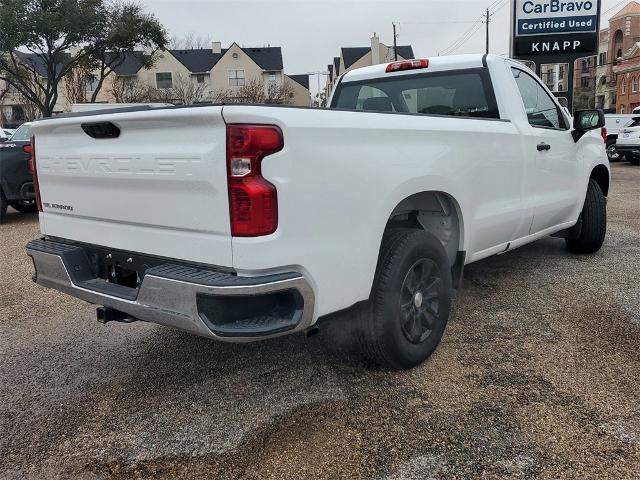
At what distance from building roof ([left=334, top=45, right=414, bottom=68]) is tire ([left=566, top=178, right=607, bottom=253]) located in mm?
57400

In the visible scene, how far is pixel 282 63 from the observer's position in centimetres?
5822

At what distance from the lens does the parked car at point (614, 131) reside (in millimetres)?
18562

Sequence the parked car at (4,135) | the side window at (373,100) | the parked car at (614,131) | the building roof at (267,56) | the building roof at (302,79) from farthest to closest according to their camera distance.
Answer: the building roof at (302,79) < the building roof at (267,56) < the parked car at (614,131) < the parked car at (4,135) < the side window at (373,100)

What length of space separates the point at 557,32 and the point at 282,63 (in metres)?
48.4

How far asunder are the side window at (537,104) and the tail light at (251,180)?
2790 mm

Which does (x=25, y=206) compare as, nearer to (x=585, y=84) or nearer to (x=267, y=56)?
(x=267, y=56)

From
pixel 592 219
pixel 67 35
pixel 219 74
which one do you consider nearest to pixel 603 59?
pixel 219 74

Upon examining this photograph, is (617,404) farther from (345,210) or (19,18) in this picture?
(19,18)

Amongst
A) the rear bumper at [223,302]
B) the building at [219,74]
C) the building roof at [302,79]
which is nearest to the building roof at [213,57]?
the building at [219,74]

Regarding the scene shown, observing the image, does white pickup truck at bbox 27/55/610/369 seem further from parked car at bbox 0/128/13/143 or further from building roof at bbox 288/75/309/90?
building roof at bbox 288/75/309/90

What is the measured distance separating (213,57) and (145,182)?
2288 inches

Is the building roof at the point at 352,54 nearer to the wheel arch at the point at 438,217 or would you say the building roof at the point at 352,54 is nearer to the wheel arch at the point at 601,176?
the wheel arch at the point at 601,176

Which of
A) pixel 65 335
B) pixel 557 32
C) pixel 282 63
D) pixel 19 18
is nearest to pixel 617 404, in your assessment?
pixel 65 335

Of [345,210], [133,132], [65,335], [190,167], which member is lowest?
[65,335]
